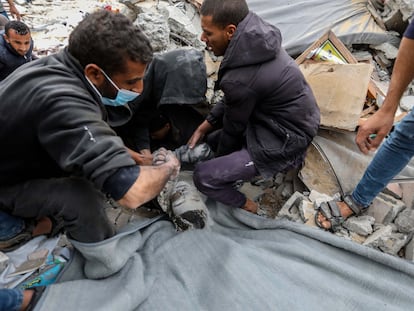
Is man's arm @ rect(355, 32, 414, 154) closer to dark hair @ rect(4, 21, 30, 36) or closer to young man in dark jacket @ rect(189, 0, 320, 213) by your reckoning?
young man in dark jacket @ rect(189, 0, 320, 213)

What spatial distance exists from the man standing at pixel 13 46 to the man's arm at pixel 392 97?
11.6ft

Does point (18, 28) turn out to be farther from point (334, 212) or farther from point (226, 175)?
point (334, 212)

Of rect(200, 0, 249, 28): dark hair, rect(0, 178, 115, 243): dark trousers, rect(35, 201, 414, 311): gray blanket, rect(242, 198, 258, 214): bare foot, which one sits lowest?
rect(242, 198, 258, 214): bare foot

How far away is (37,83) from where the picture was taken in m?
1.32

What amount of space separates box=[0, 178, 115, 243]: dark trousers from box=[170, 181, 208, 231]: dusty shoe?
61cm

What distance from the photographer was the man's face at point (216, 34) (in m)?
1.97

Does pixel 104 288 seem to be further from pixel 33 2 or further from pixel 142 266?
pixel 33 2

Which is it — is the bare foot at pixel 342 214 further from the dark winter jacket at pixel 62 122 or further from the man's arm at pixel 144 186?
the dark winter jacket at pixel 62 122

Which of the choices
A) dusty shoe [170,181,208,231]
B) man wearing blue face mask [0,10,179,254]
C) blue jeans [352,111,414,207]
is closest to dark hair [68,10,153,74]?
man wearing blue face mask [0,10,179,254]

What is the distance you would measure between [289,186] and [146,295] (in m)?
1.63

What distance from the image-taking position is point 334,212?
7.16 ft

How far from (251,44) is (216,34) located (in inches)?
10.9

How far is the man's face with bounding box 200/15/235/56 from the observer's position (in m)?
1.97

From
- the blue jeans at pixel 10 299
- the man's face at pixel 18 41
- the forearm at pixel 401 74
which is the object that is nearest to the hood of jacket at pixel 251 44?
the forearm at pixel 401 74
